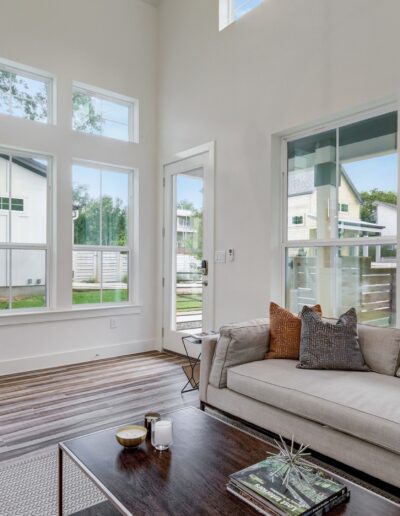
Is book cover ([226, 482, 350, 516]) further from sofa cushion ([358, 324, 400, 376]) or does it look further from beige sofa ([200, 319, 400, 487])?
sofa cushion ([358, 324, 400, 376])

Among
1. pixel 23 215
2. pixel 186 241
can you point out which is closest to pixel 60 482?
pixel 23 215

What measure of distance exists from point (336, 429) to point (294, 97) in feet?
8.95

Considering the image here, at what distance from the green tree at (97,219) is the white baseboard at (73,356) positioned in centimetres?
123

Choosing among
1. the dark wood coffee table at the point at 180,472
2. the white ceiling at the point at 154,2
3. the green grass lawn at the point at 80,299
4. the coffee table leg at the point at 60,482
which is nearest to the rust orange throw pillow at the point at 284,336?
the dark wood coffee table at the point at 180,472

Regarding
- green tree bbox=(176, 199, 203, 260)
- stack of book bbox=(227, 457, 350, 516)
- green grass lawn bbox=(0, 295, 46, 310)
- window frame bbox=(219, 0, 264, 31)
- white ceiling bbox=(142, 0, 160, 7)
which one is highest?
white ceiling bbox=(142, 0, 160, 7)

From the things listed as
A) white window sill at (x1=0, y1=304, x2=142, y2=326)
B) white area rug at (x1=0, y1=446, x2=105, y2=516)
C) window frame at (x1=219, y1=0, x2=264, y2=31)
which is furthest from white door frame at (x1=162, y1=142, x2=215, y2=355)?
white area rug at (x1=0, y1=446, x2=105, y2=516)

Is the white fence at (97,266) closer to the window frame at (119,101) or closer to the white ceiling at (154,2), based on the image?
the window frame at (119,101)

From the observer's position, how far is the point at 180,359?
4.67 m

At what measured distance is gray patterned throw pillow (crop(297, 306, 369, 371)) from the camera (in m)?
2.53

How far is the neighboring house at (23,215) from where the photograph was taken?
4.17m

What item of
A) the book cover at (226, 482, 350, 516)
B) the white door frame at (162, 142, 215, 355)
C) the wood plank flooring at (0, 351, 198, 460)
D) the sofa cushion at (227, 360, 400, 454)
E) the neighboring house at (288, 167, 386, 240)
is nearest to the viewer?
the book cover at (226, 482, 350, 516)

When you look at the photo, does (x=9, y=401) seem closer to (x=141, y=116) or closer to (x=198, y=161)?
(x=198, y=161)

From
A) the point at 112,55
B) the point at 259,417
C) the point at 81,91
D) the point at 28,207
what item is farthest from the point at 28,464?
the point at 112,55

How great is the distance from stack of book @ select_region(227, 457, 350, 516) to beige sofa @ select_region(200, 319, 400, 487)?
0.59m
